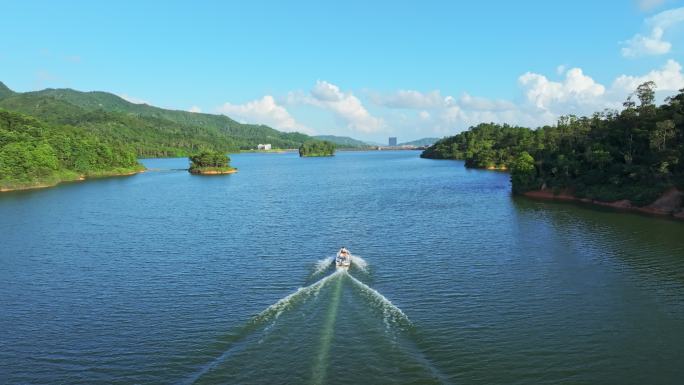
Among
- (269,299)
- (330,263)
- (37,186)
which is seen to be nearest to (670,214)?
(330,263)

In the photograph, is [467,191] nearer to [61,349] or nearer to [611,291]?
[611,291]

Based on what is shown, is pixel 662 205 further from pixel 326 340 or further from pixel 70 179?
pixel 70 179

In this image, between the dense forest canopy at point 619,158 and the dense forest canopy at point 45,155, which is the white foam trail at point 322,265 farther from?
the dense forest canopy at point 45,155

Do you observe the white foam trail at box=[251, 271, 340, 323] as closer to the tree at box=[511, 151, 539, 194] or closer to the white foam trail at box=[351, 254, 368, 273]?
the white foam trail at box=[351, 254, 368, 273]

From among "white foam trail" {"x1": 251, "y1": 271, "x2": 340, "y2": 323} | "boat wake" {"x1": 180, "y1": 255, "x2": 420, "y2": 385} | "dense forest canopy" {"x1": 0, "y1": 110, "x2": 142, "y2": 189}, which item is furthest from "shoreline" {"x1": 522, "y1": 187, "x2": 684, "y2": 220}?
"dense forest canopy" {"x1": 0, "y1": 110, "x2": 142, "y2": 189}

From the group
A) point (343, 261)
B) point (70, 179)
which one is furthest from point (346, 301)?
point (70, 179)

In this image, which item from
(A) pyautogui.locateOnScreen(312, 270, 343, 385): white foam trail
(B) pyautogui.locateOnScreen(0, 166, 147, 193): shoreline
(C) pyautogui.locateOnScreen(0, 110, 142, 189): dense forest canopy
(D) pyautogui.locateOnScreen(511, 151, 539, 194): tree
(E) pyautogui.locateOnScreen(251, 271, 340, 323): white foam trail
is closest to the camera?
(A) pyautogui.locateOnScreen(312, 270, 343, 385): white foam trail

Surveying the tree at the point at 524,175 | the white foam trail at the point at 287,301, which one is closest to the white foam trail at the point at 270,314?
the white foam trail at the point at 287,301
